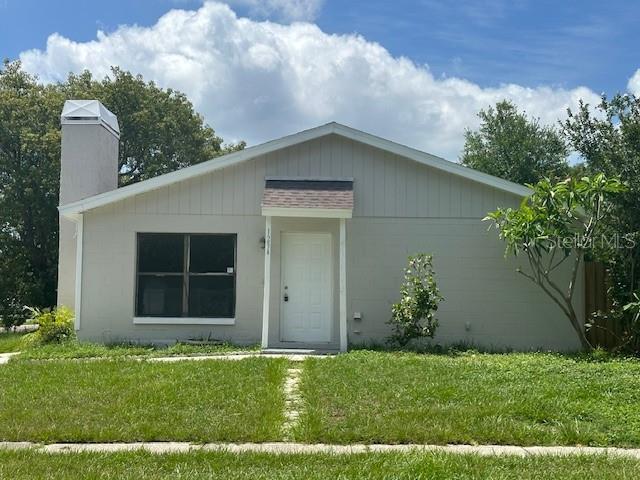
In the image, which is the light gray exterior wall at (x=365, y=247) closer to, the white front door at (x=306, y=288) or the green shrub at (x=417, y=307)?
the white front door at (x=306, y=288)

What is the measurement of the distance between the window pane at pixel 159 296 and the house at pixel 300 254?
19 mm

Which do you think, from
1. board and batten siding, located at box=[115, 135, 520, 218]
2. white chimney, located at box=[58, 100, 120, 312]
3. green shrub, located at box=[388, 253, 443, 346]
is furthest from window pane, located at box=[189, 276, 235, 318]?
green shrub, located at box=[388, 253, 443, 346]

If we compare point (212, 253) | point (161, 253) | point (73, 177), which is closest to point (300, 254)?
point (212, 253)

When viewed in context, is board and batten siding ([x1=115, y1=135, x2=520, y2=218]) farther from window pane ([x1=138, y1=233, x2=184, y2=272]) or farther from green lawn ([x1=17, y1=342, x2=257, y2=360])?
green lawn ([x1=17, y1=342, x2=257, y2=360])

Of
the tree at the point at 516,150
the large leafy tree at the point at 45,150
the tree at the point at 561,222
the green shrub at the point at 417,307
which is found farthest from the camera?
the tree at the point at 516,150

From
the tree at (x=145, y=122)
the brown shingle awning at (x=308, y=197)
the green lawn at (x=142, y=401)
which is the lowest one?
the green lawn at (x=142, y=401)

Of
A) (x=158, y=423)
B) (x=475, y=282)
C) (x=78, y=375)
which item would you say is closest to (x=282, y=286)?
(x=475, y=282)

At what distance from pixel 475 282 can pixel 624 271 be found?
259 centimetres

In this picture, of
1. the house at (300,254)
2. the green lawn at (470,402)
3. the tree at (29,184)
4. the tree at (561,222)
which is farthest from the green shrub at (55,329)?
the tree at (561,222)

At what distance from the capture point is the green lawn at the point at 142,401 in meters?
5.88

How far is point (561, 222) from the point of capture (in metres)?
10.6

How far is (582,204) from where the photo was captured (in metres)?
10.6

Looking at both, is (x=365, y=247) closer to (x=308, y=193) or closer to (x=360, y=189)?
(x=360, y=189)

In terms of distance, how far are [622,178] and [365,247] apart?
470 centimetres
